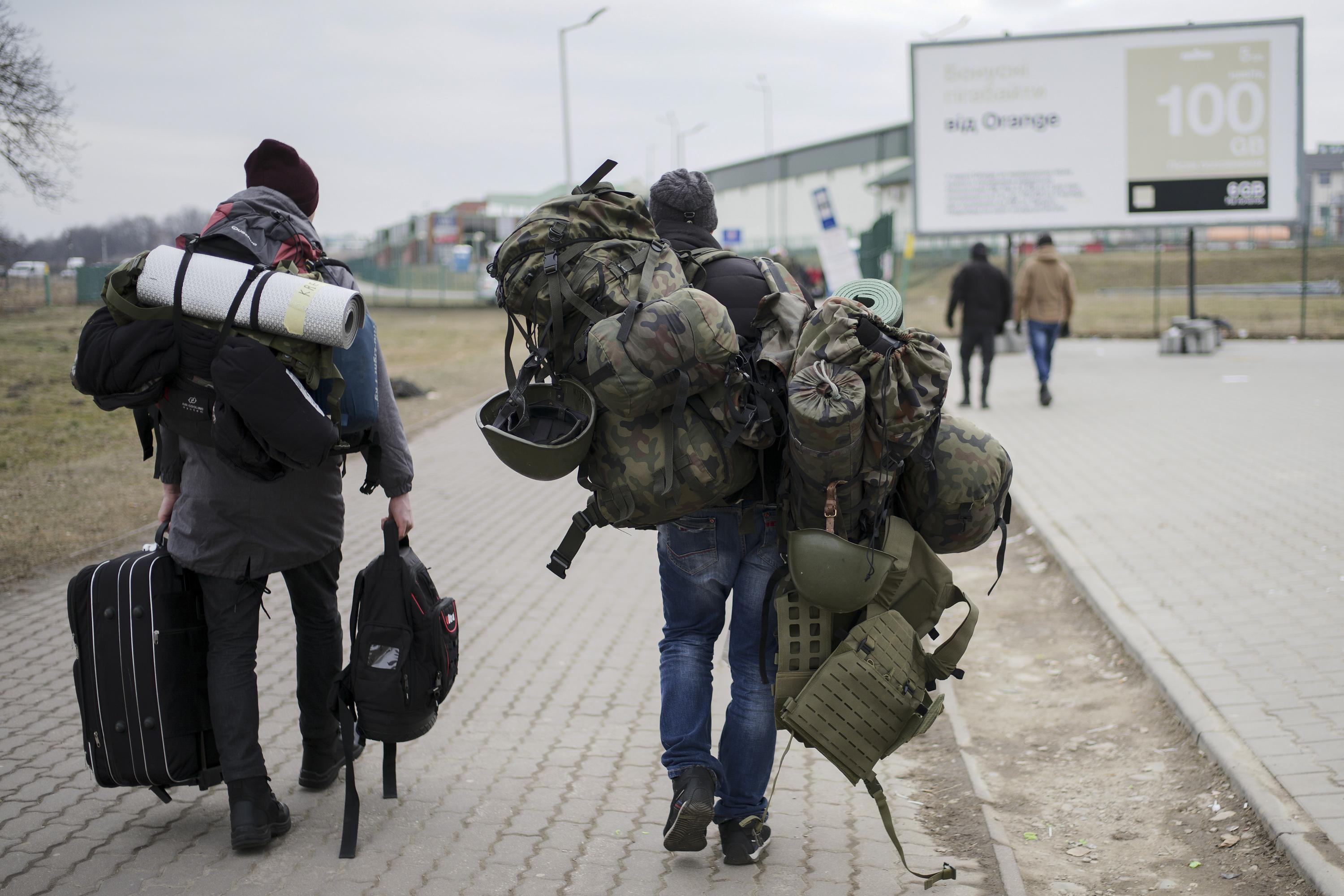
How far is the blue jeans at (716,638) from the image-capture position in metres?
3.07

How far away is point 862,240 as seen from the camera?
18.0 metres

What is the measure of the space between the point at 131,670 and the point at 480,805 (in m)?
1.16

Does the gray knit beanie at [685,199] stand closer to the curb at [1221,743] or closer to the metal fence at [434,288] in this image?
the curb at [1221,743]

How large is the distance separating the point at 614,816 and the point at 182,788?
146 centimetres

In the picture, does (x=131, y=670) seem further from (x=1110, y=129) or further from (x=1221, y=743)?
(x=1110, y=129)

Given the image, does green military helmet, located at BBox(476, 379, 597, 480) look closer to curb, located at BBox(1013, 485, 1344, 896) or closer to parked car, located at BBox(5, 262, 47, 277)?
curb, located at BBox(1013, 485, 1344, 896)

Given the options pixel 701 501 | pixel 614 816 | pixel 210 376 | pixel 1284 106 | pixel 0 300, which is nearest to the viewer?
pixel 701 501

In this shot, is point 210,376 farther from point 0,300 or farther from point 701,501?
point 0,300

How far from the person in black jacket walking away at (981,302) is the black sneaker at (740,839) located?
10496 mm

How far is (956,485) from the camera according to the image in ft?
9.51

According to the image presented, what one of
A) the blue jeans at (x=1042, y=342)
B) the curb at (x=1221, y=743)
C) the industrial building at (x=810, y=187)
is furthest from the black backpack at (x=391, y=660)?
the industrial building at (x=810, y=187)

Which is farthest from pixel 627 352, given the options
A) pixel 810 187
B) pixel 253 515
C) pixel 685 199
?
pixel 810 187

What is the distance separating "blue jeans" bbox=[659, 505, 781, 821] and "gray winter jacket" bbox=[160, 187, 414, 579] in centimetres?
92

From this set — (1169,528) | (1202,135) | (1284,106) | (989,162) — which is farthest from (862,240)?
(1169,528)
